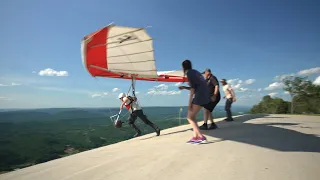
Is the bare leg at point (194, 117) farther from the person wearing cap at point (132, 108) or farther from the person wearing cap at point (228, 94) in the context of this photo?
the person wearing cap at point (228, 94)

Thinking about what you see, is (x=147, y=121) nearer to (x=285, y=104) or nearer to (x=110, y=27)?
(x=110, y=27)

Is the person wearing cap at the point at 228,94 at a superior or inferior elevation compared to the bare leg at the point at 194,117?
superior

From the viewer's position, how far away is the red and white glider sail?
7023 mm

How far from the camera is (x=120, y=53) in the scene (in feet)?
27.2

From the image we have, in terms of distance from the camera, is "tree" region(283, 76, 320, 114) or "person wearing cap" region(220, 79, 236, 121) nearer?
"person wearing cap" region(220, 79, 236, 121)

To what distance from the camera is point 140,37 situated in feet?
28.1

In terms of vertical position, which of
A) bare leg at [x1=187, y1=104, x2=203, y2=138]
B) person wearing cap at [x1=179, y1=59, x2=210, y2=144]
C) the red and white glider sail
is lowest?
bare leg at [x1=187, y1=104, x2=203, y2=138]

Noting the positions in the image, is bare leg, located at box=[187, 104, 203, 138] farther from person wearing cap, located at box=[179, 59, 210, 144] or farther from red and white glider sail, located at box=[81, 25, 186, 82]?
red and white glider sail, located at box=[81, 25, 186, 82]

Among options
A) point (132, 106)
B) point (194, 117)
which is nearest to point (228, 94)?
point (132, 106)

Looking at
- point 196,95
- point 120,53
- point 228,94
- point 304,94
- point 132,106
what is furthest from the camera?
point 304,94

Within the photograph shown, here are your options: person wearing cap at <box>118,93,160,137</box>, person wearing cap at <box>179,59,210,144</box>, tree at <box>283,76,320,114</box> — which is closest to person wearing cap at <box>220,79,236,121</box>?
person wearing cap at <box>118,93,160,137</box>

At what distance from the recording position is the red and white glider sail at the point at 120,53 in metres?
7.02

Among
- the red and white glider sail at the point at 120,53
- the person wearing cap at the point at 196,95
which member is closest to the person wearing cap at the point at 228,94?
the red and white glider sail at the point at 120,53

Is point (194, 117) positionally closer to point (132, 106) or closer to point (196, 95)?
point (196, 95)
